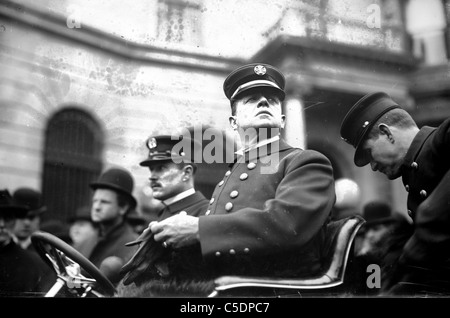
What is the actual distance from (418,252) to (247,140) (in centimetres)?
106

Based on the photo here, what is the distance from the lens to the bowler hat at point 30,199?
3.13 metres

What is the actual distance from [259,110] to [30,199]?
139 cm

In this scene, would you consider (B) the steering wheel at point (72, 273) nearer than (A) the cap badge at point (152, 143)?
Yes

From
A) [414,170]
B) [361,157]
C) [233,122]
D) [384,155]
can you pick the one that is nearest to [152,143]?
[233,122]

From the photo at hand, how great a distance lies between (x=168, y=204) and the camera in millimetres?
3045

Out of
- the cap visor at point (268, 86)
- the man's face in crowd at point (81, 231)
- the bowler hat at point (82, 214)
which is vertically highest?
the cap visor at point (268, 86)

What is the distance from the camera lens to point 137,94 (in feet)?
10.4

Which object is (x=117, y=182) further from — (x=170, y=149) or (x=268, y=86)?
(x=268, y=86)

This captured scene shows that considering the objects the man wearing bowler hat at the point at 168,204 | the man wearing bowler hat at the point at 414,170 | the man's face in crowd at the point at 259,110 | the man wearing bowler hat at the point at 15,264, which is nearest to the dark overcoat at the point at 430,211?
the man wearing bowler hat at the point at 414,170

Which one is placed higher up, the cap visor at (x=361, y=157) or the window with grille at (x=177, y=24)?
the window with grille at (x=177, y=24)

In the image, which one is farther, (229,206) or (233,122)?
(233,122)

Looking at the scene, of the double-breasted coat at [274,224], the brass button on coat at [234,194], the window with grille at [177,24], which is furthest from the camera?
the window with grille at [177,24]

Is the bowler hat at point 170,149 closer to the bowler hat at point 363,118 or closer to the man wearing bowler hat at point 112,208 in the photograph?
the man wearing bowler hat at point 112,208

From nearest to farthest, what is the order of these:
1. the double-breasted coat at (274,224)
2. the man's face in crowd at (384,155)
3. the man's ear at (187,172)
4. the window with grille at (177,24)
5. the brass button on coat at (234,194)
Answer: the double-breasted coat at (274,224)
the brass button on coat at (234,194)
the man's face in crowd at (384,155)
the man's ear at (187,172)
the window with grille at (177,24)
